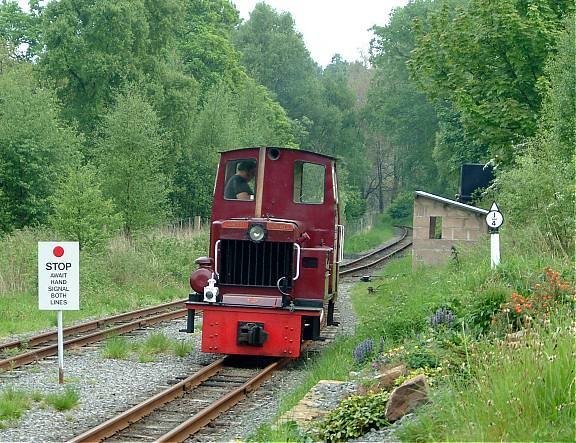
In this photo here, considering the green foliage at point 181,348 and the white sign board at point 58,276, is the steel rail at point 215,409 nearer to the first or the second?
the green foliage at point 181,348

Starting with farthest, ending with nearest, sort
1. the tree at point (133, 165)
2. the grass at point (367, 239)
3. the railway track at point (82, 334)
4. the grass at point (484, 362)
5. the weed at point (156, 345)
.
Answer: the grass at point (367, 239)
the tree at point (133, 165)
the weed at point (156, 345)
the railway track at point (82, 334)
the grass at point (484, 362)

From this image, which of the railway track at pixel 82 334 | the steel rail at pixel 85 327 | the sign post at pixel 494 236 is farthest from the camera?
the steel rail at pixel 85 327

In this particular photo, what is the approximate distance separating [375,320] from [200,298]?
2893mm

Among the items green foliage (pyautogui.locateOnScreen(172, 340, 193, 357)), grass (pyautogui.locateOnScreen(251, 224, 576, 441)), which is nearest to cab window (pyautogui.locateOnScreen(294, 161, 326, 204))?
grass (pyautogui.locateOnScreen(251, 224, 576, 441))

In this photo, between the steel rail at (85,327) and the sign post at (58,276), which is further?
the steel rail at (85,327)

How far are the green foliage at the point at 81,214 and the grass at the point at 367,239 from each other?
25.6m

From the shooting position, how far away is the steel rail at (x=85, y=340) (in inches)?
523

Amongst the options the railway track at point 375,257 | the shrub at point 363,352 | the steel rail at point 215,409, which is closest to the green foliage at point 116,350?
the steel rail at point 215,409

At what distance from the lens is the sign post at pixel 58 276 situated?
12.0 m

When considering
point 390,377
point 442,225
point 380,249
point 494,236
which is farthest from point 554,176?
point 380,249

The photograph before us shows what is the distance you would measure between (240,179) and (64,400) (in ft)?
17.7

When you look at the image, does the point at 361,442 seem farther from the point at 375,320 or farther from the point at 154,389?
the point at 375,320

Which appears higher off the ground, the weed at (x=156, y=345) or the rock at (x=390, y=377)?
the rock at (x=390, y=377)

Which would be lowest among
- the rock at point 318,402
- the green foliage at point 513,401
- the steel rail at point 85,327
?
the steel rail at point 85,327
